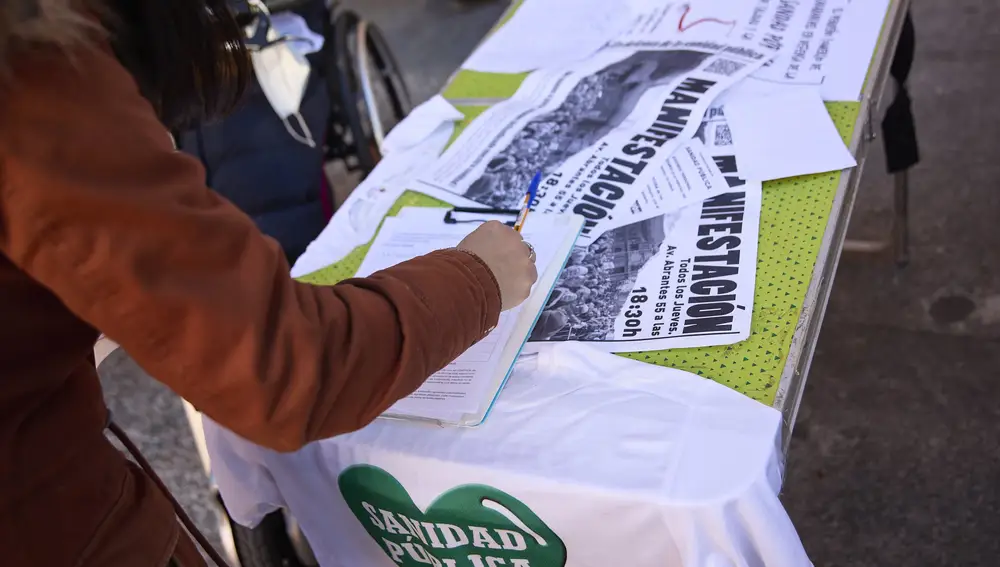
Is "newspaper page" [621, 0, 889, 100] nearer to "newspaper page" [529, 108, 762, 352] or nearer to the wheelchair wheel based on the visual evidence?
"newspaper page" [529, 108, 762, 352]

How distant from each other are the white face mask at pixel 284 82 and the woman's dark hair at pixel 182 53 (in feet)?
2.51

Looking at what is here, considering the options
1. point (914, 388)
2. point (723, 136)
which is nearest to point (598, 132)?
point (723, 136)

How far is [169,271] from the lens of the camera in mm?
452

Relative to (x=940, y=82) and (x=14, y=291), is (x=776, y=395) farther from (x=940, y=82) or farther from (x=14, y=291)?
(x=940, y=82)

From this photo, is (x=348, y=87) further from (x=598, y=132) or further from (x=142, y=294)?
(x=142, y=294)

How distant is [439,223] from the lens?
91 cm

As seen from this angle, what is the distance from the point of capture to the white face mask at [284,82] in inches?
55.5

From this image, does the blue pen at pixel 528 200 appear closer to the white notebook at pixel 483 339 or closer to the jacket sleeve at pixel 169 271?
the white notebook at pixel 483 339

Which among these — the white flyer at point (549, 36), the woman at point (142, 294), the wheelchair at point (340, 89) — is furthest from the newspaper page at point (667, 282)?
the wheelchair at point (340, 89)

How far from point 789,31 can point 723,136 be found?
0.28m

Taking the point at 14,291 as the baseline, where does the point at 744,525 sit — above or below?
below

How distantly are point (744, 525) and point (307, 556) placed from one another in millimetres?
651

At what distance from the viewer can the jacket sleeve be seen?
43 cm

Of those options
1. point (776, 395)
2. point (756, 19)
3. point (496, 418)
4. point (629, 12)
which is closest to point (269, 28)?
point (629, 12)
